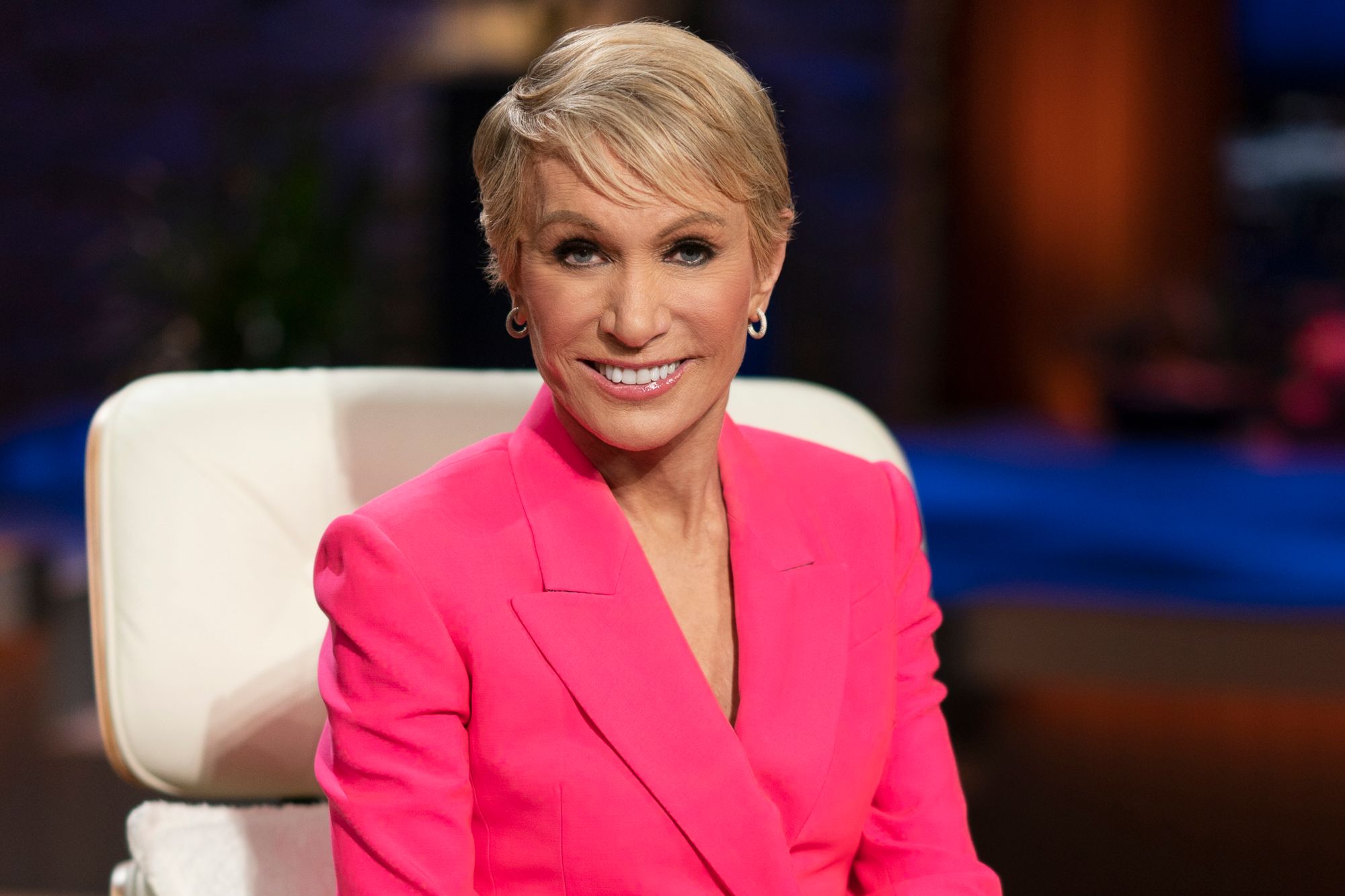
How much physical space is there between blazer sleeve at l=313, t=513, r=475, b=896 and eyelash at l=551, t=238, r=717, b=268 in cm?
24

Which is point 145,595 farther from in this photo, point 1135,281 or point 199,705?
point 1135,281

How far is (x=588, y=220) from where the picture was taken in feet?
3.27

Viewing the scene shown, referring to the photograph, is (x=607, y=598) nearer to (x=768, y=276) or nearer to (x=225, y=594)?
(x=768, y=276)

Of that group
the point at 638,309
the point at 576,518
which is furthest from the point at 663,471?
the point at 638,309

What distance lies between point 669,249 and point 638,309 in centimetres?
5

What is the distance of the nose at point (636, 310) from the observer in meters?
1.01

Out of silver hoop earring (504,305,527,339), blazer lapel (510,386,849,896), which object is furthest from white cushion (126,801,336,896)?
silver hoop earring (504,305,527,339)

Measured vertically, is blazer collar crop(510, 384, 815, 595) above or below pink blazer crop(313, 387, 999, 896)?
above

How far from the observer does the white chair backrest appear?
1309mm

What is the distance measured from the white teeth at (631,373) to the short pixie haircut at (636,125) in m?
0.11

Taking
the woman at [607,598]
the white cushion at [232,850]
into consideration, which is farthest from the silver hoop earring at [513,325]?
the white cushion at [232,850]

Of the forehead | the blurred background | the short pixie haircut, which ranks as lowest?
the blurred background

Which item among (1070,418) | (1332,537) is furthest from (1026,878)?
(1070,418)

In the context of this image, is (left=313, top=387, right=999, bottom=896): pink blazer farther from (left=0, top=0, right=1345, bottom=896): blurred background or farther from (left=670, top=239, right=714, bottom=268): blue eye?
(left=0, top=0, right=1345, bottom=896): blurred background
